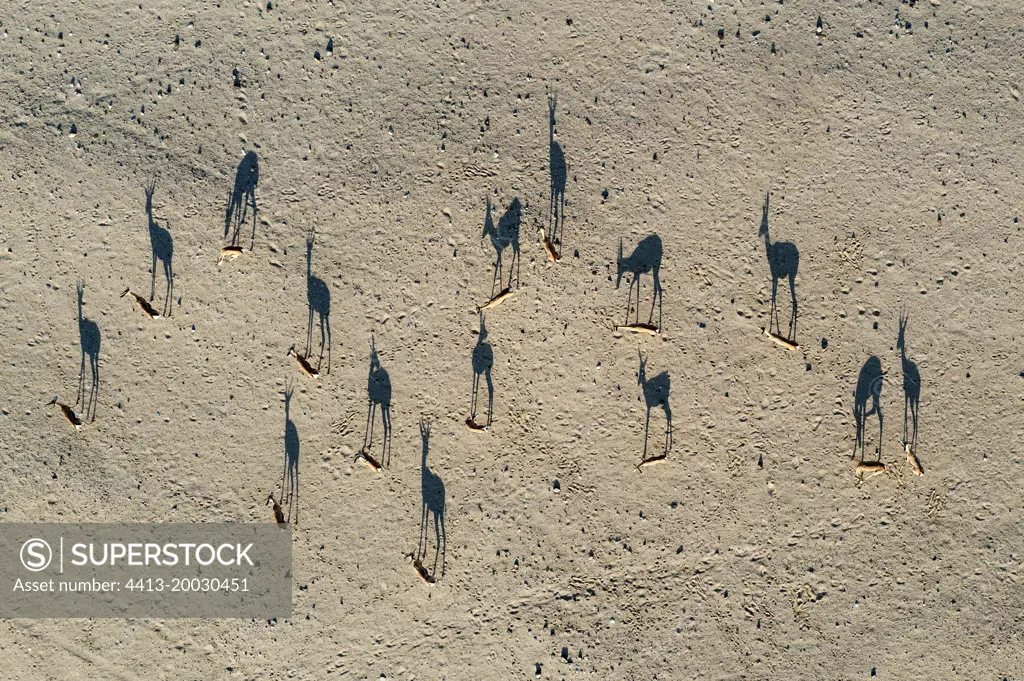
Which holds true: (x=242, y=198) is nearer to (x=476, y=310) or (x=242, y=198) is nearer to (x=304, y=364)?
(x=304, y=364)

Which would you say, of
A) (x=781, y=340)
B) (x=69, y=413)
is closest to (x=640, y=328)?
(x=781, y=340)

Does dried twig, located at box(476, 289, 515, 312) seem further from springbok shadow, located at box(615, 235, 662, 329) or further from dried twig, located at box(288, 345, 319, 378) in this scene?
dried twig, located at box(288, 345, 319, 378)

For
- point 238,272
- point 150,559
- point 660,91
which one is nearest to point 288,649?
point 150,559

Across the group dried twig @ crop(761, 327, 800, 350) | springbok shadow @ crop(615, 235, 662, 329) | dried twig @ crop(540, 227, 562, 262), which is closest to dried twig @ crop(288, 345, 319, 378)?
dried twig @ crop(540, 227, 562, 262)

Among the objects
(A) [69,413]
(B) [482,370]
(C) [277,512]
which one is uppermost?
(B) [482,370]

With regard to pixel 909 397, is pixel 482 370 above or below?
above

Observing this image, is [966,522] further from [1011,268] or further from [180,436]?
[180,436]
